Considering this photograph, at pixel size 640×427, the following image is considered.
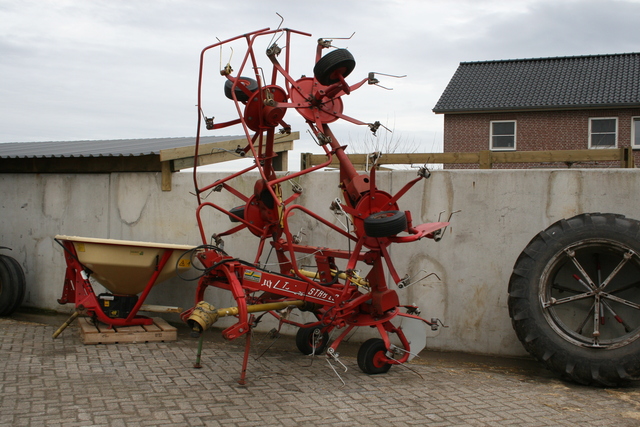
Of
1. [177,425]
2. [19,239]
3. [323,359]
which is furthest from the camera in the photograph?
[19,239]

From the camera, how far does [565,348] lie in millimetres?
5211

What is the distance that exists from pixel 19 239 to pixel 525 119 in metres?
22.1

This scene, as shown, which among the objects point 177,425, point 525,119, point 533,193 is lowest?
point 177,425

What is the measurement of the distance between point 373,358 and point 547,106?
74.3ft

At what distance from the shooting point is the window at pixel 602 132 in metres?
25.6

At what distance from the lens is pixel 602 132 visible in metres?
25.8

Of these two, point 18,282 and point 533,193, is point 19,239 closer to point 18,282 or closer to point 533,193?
point 18,282

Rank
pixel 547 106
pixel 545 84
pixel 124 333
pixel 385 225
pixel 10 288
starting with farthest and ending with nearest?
1. pixel 545 84
2. pixel 547 106
3. pixel 10 288
4. pixel 124 333
5. pixel 385 225

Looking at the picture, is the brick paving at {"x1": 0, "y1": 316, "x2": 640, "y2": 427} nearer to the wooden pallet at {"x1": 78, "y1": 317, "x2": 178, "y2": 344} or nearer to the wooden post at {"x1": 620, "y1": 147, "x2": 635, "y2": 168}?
the wooden pallet at {"x1": 78, "y1": 317, "x2": 178, "y2": 344}

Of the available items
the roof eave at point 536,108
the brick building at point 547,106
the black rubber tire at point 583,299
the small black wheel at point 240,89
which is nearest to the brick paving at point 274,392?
the black rubber tire at point 583,299

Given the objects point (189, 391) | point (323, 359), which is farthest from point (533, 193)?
point (189, 391)

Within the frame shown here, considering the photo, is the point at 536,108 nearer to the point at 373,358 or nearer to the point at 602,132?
the point at 602,132

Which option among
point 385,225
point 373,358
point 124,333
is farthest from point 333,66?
point 124,333

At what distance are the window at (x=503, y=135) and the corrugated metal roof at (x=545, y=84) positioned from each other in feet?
2.93
